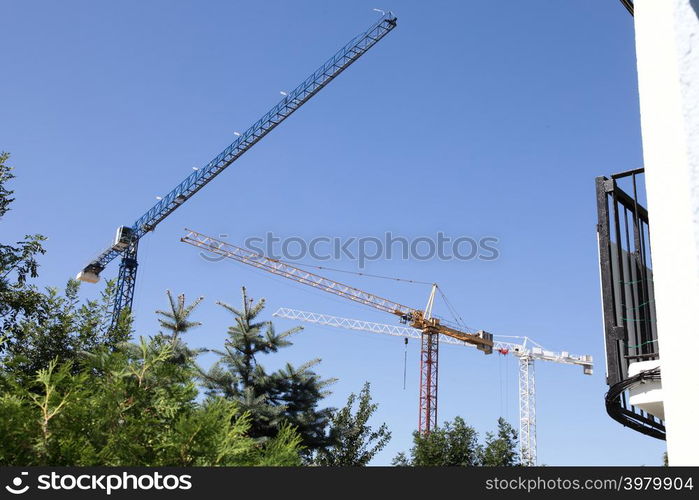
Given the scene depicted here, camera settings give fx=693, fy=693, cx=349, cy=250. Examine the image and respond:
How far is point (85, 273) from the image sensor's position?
64375 millimetres

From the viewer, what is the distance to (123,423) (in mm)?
3469

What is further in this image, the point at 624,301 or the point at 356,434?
the point at 356,434

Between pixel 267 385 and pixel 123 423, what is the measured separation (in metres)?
14.6

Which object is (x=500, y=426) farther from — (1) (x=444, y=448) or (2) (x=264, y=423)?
(2) (x=264, y=423)

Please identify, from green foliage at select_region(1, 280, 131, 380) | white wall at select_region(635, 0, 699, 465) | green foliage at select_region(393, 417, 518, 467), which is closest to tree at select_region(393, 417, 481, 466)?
green foliage at select_region(393, 417, 518, 467)

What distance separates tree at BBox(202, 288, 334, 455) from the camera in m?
17.2

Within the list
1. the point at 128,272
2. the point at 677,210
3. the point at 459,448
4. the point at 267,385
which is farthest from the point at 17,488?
the point at 128,272

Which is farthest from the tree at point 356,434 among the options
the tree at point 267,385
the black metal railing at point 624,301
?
the black metal railing at point 624,301

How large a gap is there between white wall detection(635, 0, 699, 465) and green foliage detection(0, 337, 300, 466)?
202cm

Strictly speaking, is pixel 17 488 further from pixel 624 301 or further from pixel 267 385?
pixel 267 385

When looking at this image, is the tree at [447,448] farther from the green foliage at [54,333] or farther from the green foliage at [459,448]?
the green foliage at [54,333]

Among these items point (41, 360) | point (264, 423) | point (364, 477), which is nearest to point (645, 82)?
point (364, 477)

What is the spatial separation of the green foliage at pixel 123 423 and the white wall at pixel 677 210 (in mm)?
2020

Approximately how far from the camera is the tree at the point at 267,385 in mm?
17156
